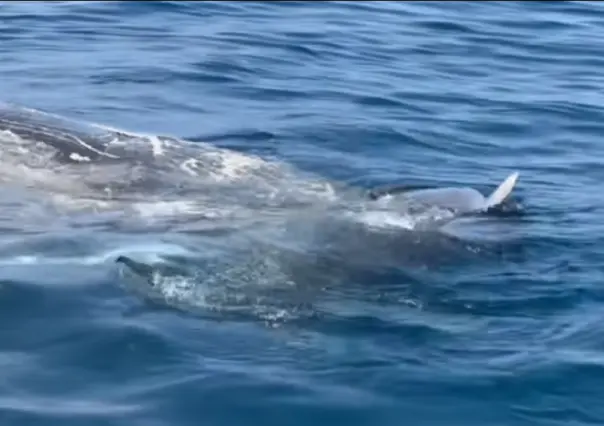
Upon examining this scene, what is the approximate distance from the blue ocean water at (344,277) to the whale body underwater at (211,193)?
25 centimetres

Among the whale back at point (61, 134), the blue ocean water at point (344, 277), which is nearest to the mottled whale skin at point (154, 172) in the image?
the whale back at point (61, 134)

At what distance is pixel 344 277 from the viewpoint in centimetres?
993

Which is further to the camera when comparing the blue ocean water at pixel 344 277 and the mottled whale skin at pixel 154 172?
the mottled whale skin at pixel 154 172

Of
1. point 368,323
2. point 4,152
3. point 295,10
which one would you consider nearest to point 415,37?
point 295,10

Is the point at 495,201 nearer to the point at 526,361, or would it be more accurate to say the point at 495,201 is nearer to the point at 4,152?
the point at 526,361

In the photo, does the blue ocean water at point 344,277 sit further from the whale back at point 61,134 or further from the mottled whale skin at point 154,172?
the whale back at point 61,134

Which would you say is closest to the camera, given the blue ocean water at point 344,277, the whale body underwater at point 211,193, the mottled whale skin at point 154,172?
the blue ocean water at point 344,277

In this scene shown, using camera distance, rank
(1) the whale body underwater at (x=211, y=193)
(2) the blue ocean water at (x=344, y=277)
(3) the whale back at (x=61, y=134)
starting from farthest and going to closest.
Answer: (3) the whale back at (x=61, y=134) < (1) the whale body underwater at (x=211, y=193) < (2) the blue ocean water at (x=344, y=277)

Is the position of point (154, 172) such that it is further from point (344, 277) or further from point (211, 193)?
point (344, 277)

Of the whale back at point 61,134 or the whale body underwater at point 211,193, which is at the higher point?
the whale back at point 61,134

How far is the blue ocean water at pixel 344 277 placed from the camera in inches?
326

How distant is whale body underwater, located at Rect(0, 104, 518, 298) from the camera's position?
10969 millimetres

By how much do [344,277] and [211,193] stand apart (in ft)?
8.68

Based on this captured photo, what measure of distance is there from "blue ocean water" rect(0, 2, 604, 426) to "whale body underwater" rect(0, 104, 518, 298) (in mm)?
255
